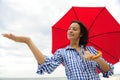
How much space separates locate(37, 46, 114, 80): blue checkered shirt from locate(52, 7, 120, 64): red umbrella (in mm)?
554

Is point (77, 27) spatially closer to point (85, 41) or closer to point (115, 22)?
point (85, 41)

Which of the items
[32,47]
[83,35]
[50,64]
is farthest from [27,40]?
[83,35]

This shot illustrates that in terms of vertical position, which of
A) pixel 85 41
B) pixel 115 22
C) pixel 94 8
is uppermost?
pixel 94 8

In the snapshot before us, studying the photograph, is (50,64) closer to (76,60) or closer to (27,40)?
(76,60)

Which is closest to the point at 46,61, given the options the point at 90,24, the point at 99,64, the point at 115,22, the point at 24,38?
the point at 24,38

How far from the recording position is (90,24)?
4.34 meters

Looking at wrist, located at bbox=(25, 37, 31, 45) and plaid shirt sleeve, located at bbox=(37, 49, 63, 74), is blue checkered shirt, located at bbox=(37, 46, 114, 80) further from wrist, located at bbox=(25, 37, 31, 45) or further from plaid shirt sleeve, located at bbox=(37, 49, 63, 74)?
wrist, located at bbox=(25, 37, 31, 45)

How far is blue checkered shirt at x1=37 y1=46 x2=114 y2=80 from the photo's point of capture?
3.62 metres

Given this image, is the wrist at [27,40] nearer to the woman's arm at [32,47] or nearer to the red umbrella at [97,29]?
the woman's arm at [32,47]

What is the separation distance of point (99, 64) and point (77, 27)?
23.6 inches

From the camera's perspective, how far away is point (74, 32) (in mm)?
3840

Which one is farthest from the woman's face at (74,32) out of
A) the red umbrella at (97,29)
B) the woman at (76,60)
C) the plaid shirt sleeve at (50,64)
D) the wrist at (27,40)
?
the wrist at (27,40)

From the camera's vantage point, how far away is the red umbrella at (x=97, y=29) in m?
4.34

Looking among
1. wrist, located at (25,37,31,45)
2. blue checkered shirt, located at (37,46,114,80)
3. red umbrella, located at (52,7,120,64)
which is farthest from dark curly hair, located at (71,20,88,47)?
wrist, located at (25,37,31,45)
